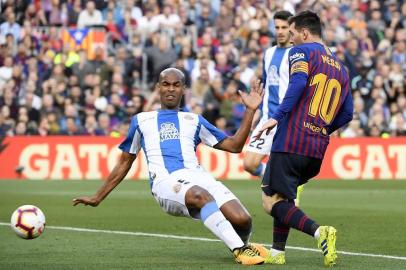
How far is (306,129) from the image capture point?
31.4 feet

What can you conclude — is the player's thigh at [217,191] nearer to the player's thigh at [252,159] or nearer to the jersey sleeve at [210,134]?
the jersey sleeve at [210,134]

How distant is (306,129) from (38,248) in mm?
3138

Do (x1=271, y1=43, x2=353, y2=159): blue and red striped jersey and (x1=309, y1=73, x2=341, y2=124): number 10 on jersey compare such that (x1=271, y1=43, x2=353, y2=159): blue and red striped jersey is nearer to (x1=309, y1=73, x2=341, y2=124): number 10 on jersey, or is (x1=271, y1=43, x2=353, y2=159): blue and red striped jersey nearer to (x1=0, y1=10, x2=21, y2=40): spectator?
(x1=309, y1=73, x2=341, y2=124): number 10 on jersey

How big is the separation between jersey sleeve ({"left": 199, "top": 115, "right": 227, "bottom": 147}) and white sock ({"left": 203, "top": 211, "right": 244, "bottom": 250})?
85 cm

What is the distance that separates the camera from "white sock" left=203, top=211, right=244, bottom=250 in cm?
943

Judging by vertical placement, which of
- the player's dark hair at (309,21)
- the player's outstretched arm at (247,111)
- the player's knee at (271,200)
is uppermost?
the player's dark hair at (309,21)

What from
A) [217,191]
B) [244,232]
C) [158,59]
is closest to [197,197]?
[217,191]

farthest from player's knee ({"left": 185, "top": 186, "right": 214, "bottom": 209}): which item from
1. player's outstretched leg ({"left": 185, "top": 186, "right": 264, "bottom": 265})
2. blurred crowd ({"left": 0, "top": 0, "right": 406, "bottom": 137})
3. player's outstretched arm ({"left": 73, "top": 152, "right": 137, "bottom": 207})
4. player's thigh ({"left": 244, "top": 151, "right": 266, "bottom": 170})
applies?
blurred crowd ({"left": 0, "top": 0, "right": 406, "bottom": 137})

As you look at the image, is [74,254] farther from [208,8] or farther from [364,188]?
[208,8]

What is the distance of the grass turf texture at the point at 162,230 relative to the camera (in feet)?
Result: 32.1

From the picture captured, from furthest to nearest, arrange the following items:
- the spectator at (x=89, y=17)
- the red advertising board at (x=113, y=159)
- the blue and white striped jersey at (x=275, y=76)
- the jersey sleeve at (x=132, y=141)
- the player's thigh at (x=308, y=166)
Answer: the spectator at (x=89, y=17) < the red advertising board at (x=113, y=159) < the blue and white striped jersey at (x=275, y=76) < the jersey sleeve at (x=132, y=141) < the player's thigh at (x=308, y=166)

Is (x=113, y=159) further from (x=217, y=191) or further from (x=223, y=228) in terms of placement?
(x=223, y=228)

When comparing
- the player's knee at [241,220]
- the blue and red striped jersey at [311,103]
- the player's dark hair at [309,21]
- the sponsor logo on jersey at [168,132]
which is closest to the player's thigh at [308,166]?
the blue and red striped jersey at [311,103]

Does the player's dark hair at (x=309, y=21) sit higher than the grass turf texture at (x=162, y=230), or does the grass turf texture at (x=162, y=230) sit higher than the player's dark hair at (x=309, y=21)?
the player's dark hair at (x=309, y=21)
